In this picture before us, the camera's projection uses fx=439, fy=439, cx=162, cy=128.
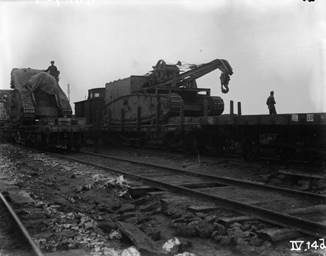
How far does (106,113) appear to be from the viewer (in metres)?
20.4

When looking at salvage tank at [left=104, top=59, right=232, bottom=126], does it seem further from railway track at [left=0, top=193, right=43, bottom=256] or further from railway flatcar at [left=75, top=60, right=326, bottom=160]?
railway track at [left=0, top=193, right=43, bottom=256]

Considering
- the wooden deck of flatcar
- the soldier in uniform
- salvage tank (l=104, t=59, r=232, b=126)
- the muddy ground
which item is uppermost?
the soldier in uniform

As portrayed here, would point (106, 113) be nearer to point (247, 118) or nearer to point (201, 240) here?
point (247, 118)

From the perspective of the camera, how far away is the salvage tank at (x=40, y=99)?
1750cm

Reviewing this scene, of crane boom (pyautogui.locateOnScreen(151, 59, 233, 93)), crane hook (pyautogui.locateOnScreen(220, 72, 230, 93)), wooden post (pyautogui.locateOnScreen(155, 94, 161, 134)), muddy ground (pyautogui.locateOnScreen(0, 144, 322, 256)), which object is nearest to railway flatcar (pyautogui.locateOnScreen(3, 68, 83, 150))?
wooden post (pyautogui.locateOnScreen(155, 94, 161, 134))

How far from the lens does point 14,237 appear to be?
498 centimetres

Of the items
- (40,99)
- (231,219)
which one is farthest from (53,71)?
(231,219)

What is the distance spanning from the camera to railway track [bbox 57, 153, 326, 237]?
16.9ft

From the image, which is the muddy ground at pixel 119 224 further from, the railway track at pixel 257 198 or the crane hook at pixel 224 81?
the crane hook at pixel 224 81

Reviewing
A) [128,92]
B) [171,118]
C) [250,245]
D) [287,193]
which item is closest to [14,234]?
[250,245]

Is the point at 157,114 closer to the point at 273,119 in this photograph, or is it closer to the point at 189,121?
the point at 189,121

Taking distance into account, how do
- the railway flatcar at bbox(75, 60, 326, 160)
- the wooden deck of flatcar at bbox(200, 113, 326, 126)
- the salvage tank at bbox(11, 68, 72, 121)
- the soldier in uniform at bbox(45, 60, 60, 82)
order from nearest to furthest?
the wooden deck of flatcar at bbox(200, 113, 326, 126)
the railway flatcar at bbox(75, 60, 326, 160)
the salvage tank at bbox(11, 68, 72, 121)
the soldier in uniform at bbox(45, 60, 60, 82)

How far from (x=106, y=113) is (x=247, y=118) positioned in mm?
10559

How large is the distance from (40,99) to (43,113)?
28.8 inches
